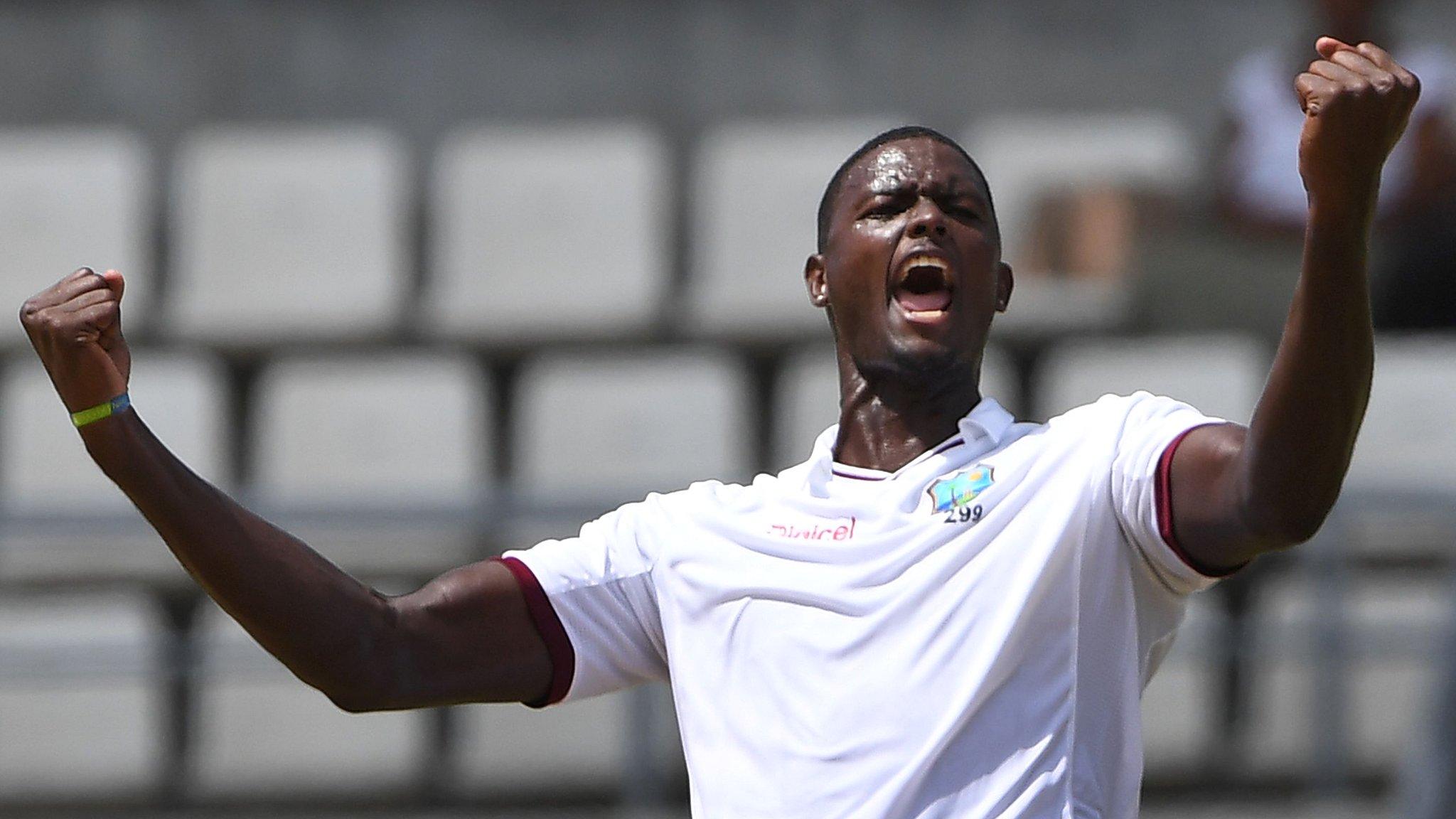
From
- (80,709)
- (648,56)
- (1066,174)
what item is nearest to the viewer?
(80,709)

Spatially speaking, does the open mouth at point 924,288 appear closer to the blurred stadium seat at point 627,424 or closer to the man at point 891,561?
the man at point 891,561

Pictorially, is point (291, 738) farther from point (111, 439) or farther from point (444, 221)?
point (111, 439)

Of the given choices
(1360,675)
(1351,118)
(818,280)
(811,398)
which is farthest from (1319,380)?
(811,398)

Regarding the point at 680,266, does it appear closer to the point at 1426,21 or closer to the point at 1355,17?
the point at 1355,17

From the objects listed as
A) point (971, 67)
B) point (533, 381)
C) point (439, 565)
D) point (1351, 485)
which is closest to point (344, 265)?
point (533, 381)

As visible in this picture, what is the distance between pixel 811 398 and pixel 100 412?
12.6 feet

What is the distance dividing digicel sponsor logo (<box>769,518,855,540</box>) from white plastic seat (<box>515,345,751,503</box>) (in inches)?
143

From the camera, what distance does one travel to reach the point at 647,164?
23.6ft

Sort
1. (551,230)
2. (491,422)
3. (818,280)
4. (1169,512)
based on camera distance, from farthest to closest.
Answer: (551,230)
(491,422)
(818,280)
(1169,512)

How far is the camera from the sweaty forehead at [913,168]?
9.09 feet

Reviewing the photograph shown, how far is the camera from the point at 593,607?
2.88 m

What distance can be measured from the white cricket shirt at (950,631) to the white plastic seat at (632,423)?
3.64 meters

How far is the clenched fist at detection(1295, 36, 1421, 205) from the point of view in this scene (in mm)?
2119

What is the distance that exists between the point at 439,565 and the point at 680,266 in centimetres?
184
